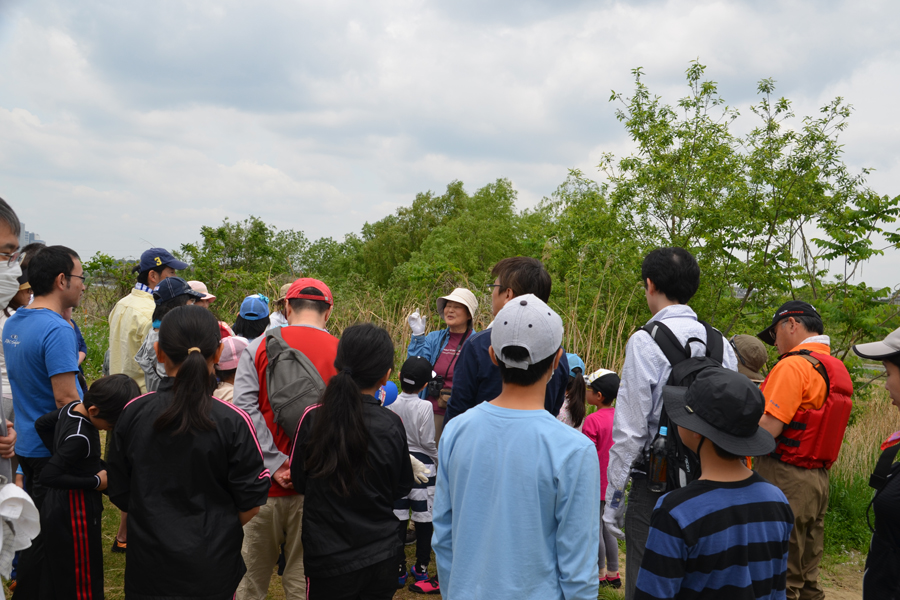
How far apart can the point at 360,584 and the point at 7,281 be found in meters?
1.76

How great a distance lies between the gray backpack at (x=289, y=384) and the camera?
2744mm

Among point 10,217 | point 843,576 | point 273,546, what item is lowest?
point 843,576

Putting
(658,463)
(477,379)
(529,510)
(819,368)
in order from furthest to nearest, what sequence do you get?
(819,368)
(477,379)
(658,463)
(529,510)

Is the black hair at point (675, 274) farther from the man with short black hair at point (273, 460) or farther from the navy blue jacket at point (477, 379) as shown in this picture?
the man with short black hair at point (273, 460)

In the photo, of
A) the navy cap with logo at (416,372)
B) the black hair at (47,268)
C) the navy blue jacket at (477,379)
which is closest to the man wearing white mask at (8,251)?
the black hair at (47,268)

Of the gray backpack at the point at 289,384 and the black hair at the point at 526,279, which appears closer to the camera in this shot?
the gray backpack at the point at 289,384

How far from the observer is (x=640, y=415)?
263cm

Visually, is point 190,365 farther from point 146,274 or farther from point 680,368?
point 146,274

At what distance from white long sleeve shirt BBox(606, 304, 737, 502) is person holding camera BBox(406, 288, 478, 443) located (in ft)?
6.62

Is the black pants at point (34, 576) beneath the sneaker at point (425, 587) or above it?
above

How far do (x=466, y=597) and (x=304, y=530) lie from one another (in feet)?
3.13

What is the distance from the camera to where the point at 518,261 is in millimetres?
3012

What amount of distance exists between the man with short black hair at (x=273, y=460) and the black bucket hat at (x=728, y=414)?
5.87 feet

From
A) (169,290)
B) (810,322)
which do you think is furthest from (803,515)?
(169,290)
